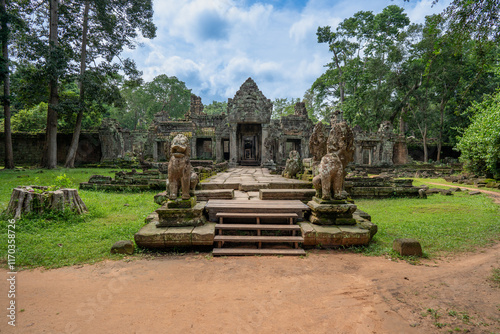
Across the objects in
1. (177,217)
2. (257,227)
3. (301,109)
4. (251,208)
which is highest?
(301,109)

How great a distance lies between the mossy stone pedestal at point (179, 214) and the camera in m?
4.23

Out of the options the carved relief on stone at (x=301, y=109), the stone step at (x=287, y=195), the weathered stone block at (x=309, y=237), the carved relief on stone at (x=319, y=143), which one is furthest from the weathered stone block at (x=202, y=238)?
the carved relief on stone at (x=301, y=109)

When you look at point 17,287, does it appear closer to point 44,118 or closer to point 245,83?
point 245,83

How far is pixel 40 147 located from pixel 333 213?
22.8 meters

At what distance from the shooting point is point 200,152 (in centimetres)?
2175

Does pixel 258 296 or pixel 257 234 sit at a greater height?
pixel 257 234

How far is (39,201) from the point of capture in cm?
538

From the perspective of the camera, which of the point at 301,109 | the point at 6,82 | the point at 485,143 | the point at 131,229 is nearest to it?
the point at 131,229

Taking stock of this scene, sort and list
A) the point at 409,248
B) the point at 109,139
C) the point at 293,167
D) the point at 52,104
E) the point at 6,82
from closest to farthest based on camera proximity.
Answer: the point at 409,248
the point at 293,167
the point at 6,82
the point at 52,104
the point at 109,139

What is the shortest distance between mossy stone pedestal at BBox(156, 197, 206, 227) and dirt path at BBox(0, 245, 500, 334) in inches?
29.7

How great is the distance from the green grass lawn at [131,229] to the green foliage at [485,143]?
5585 millimetres

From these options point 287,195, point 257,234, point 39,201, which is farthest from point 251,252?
point 39,201

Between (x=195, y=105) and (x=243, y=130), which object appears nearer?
(x=243, y=130)

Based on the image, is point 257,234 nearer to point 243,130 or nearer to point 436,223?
point 436,223
